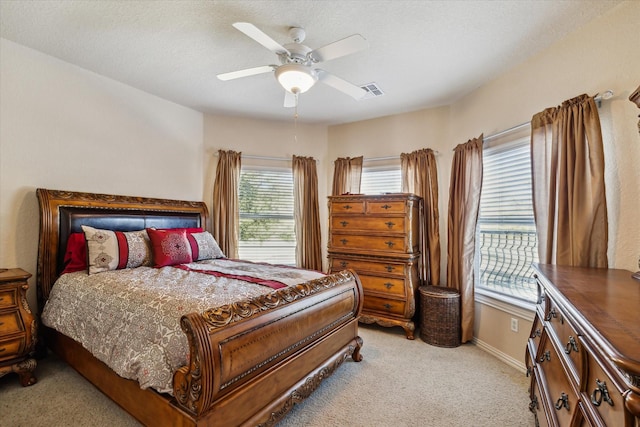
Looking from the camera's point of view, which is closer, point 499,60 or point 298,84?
point 298,84

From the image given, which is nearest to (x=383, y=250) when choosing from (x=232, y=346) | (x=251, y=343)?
(x=251, y=343)

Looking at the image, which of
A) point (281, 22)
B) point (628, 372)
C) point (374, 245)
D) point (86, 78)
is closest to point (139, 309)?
point (628, 372)

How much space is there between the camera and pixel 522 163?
2762 mm

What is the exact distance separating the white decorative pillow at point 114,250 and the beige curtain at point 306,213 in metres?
2.11

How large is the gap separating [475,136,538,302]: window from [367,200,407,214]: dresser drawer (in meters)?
0.85

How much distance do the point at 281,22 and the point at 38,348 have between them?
358 centimetres

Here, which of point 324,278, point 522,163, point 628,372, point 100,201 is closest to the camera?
point 628,372

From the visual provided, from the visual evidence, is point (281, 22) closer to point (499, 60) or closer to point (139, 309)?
point (499, 60)

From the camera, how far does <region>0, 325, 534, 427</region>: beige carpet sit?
1.89 metres

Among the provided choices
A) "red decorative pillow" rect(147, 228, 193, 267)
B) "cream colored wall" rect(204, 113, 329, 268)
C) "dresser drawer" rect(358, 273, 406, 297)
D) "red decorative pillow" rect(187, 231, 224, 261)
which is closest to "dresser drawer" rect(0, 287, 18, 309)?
"red decorative pillow" rect(147, 228, 193, 267)

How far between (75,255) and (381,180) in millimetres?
3680

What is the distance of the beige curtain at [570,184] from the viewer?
197 centimetres

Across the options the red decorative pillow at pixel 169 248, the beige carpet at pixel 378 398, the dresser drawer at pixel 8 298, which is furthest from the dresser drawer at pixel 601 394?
the dresser drawer at pixel 8 298

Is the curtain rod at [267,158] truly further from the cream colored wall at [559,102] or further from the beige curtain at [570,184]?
the beige curtain at [570,184]
